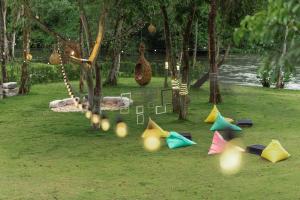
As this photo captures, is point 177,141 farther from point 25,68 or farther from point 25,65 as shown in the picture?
point 25,68

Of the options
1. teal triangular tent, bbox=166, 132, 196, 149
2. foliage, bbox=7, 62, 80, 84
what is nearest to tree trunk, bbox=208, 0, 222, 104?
teal triangular tent, bbox=166, 132, 196, 149

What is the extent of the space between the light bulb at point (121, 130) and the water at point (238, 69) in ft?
58.3

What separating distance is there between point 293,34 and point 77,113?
17532 mm

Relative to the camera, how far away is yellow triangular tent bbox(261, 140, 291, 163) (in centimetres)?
1330

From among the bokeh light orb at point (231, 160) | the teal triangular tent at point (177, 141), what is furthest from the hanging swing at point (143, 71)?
the bokeh light orb at point (231, 160)

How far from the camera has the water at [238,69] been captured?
145 feet

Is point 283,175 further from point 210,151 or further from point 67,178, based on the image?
point 67,178

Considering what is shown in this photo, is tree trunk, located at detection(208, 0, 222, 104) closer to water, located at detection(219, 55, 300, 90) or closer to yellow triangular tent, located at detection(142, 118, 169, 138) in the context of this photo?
yellow triangular tent, located at detection(142, 118, 169, 138)

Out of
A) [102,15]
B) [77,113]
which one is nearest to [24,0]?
[102,15]

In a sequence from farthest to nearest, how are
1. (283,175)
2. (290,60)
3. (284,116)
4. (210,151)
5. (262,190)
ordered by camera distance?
(284,116)
(210,151)
(283,175)
(262,190)
(290,60)

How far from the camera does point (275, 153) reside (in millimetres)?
13305

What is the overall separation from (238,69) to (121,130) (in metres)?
38.4

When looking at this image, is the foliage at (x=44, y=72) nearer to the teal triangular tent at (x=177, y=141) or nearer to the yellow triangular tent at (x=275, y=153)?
the teal triangular tent at (x=177, y=141)

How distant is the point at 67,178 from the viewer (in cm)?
1205
